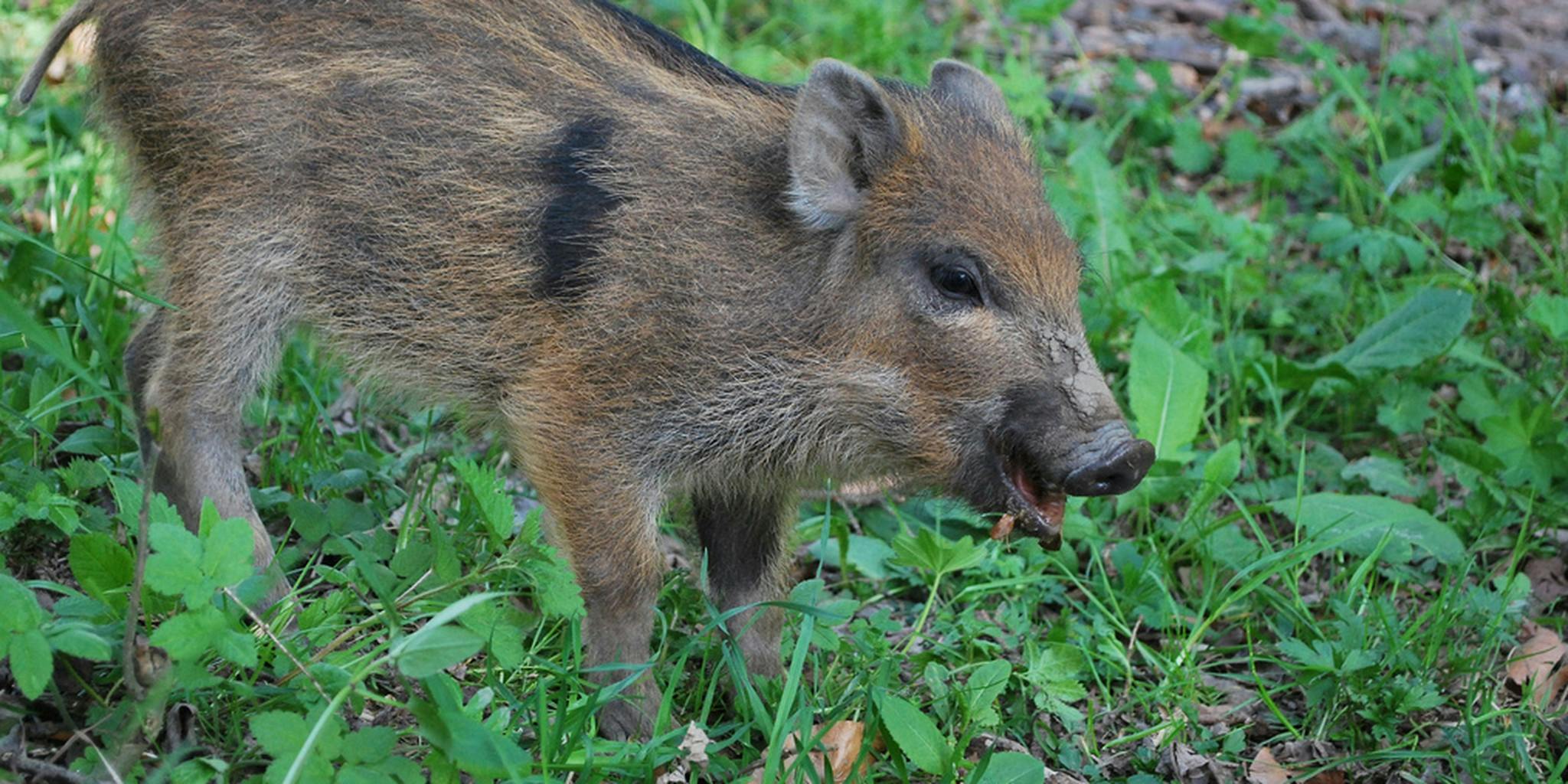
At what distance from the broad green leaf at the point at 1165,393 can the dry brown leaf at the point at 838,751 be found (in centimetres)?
181

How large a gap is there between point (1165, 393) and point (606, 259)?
2.13 metres

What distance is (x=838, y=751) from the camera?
370cm

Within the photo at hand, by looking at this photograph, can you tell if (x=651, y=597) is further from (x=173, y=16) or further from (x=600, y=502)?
(x=173, y=16)

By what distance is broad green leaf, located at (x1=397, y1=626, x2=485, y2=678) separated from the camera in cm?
280

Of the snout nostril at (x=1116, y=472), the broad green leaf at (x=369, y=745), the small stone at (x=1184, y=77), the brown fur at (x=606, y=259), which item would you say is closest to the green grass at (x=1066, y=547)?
the broad green leaf at (x=369, y=745)

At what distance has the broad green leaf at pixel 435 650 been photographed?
9.20ft

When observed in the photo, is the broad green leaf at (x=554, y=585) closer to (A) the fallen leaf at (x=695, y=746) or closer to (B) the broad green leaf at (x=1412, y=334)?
(A) the fallen leaf at (x=695, y=746)

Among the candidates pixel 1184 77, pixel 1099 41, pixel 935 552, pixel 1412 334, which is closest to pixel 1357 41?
pixel 1184 77

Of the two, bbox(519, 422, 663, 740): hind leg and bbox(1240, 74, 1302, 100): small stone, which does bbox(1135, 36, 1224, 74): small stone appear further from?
bbox(519, 422, 663, 740): hind leg

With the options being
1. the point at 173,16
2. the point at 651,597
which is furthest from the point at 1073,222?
the point at 173,16

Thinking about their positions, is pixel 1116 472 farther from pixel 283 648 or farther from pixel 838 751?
pixel 283 648

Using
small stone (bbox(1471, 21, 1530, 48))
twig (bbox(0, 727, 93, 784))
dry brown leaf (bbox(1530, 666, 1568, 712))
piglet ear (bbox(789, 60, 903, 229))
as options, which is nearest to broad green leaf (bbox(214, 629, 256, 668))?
twig (bbox(0, 727, 93, 784))

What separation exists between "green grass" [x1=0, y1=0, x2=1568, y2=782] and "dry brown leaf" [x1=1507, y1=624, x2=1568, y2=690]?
2.1 inches

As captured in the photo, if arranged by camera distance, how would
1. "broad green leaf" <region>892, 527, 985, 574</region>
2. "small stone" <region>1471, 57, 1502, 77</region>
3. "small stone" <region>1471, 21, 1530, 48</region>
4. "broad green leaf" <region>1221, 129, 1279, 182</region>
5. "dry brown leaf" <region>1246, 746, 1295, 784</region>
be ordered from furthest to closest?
1. "small stone" <region>1471, 21, 1530, 48</region>
2. "small stone" <region>1471, 57, 1502, 77</region>
3. "broad green leaf" <region>1221, 129, 1279, 182</region>
4. "broad green leaf" <region>892, 527, 985, 574</region>
5. "dry brown leaf" <region>1246, 746, 1295, 784</region>
